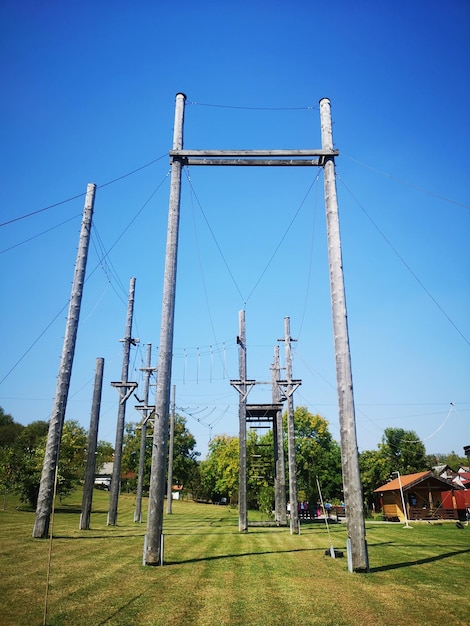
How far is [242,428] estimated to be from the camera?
71.0 ft

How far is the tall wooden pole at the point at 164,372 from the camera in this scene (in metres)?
9.89

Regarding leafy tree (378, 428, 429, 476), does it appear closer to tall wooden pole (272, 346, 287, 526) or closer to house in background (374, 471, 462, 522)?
house in background (374, 471, 462, 522)

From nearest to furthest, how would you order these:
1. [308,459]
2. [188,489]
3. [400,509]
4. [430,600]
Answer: [430,600], [400,509], [308,459], [188,489]

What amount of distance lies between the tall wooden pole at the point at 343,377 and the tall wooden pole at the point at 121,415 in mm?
14433

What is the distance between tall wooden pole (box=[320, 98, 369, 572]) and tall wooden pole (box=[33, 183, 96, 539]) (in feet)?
28.9

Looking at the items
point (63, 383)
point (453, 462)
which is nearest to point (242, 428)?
point (63, 383)

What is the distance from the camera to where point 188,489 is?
310 ft

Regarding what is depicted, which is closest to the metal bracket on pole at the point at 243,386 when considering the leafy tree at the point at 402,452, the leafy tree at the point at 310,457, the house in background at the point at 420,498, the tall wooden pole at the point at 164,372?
the tall wooden pole at the point at 164,372

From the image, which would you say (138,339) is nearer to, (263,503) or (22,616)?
(263,503)

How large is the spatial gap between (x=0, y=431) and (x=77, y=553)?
83830mm

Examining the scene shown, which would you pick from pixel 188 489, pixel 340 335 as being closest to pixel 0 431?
pixel 188 489

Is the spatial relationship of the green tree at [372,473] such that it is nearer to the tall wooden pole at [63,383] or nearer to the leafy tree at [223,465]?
the leafy tree at [223,465]

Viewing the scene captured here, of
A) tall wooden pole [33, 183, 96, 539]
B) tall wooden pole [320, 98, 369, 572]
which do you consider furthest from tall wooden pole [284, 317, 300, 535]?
tall wooden pole [33, 183, 96, 539]

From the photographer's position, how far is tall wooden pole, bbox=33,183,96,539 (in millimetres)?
14039
